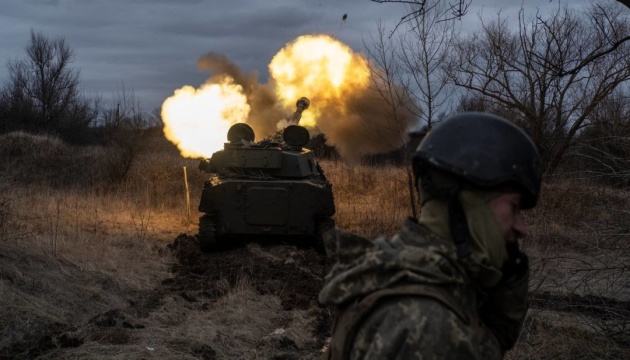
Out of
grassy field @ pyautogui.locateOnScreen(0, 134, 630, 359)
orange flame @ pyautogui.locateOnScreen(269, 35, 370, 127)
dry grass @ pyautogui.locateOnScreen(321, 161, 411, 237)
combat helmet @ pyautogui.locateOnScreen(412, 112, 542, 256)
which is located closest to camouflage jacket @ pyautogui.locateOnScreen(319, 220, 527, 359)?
combat helmet @ pyautogui.locateOnScreen(412, 112, 542, 256)

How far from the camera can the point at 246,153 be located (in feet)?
42.8

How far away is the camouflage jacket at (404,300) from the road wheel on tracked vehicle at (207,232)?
10.6 metres

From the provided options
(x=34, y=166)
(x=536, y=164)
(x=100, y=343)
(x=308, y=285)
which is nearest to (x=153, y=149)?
(x=34, y=166)

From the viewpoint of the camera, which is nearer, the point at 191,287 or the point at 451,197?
the point at 451,197

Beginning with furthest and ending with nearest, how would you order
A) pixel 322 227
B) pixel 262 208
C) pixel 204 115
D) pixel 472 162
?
pixel 204 115
pixel 322 227
pixel 262 208
pixel 472 162

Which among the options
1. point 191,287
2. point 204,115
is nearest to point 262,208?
point 191,287

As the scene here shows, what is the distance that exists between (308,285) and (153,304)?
2.27 m

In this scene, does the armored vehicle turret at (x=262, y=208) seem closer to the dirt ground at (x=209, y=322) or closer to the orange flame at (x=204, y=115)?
the dirt ground at (x=209, y=322)

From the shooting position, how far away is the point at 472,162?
72.6 inches

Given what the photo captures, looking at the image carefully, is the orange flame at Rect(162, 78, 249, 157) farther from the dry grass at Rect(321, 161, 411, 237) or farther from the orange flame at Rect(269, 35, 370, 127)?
the dry grass at Rect(321, 161, 411, 237)

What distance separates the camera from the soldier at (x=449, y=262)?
1607 millimetres

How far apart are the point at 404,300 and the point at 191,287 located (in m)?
8.61

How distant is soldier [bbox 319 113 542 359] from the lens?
161 cm

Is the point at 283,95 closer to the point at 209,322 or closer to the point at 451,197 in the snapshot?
the point at 209,322
